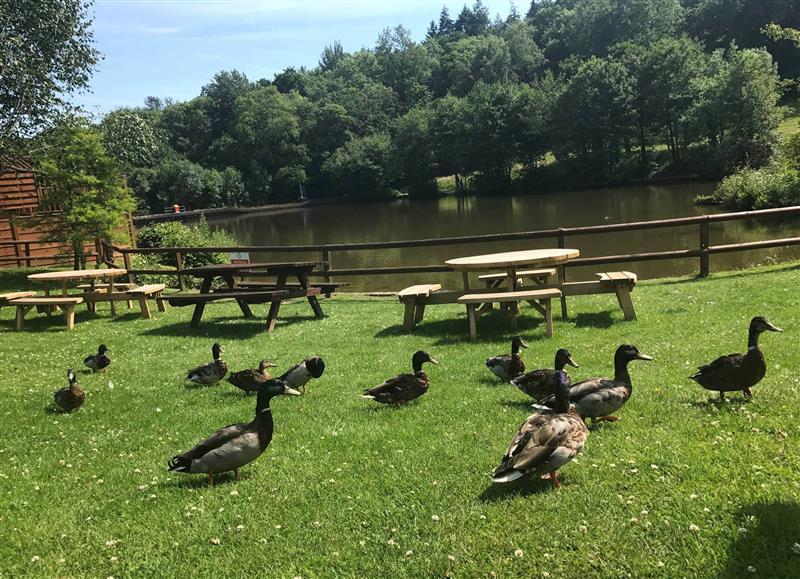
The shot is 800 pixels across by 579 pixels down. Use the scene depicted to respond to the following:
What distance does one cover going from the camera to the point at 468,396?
6730mm

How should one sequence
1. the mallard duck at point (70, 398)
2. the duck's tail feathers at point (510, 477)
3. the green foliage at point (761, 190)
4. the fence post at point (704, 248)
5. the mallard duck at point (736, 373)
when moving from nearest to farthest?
the duck's tail feathers at point (510, 477)
the mallard duck at point (736, 373)
the mallard duck at point (70, 398)
the fence post at point (704, 248)
the green foliage at point (761, 190)

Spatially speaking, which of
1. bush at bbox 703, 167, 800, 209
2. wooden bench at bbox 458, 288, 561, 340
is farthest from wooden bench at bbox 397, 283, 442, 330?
bush at bbox 703, 167, 800, 209

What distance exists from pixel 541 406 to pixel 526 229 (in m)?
35.0

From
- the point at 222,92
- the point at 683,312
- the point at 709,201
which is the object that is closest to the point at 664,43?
the point at 709,201

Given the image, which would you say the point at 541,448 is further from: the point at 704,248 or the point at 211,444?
the point at 704,248

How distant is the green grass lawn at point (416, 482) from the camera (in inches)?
144

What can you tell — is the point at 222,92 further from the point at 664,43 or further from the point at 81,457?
the point at 81,457

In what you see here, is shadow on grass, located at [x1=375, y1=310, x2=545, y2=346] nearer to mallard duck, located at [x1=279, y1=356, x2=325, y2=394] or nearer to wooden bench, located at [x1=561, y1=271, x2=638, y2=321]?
wooden bench, located at [x1=561, y1=271, x2=638, y2=321]

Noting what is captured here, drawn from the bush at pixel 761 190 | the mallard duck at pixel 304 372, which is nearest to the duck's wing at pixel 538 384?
the mallard duck at pixel 304 372

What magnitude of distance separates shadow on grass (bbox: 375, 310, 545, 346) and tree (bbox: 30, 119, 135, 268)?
Result: 1148cm

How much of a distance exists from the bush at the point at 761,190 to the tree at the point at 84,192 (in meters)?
28.1

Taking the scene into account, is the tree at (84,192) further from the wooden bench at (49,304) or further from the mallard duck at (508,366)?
the mallard duck at (508,366)

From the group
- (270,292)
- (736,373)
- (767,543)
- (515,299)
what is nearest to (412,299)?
(515,299)

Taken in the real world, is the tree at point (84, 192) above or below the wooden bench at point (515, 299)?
above
